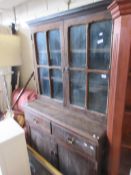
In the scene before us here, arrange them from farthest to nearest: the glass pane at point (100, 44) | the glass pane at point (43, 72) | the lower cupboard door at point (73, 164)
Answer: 1. the glass pane at point (43, 72)
2. the lower cupboard door at point (73, 164)
3. the glass pane at point (100, 44)

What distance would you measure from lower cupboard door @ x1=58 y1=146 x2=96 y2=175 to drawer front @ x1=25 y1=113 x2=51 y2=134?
235 mm

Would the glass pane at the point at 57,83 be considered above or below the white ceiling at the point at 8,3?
below

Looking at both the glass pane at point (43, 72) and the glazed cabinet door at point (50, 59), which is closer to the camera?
the glazed cabinet door at point (50, 59)

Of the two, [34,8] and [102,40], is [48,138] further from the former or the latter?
[34,8]

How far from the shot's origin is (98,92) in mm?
1290

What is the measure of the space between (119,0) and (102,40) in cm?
38

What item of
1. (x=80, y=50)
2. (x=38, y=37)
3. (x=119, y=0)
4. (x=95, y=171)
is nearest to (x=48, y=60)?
(x=38, y=37)

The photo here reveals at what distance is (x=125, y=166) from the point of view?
41.4 inches

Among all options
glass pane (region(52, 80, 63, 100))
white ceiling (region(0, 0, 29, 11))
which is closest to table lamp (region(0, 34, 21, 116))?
white ceiling (region(0, 0, 29, 11))

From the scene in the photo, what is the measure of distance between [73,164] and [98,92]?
27.2 inches

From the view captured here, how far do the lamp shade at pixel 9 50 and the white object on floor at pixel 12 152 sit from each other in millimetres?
1169

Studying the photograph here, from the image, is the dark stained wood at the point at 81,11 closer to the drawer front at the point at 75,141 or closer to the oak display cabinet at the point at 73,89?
the oak display cabinet at the point at 73,89

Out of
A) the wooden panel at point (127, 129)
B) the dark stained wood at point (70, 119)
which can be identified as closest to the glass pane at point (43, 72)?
the dark stained wood at point (70, 119)

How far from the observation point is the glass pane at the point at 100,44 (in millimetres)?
1103
